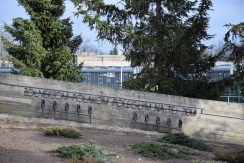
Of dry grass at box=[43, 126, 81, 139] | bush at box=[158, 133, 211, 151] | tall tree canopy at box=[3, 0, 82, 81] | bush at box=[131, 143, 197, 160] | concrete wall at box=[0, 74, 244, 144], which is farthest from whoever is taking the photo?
tall tree canopy at box=[3, 0, 82, 81]

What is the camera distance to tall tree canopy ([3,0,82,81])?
1859 centimetres

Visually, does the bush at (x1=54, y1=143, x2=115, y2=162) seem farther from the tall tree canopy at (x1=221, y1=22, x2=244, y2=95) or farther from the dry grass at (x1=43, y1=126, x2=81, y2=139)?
the tall tree canopy at (x1=221, y1=22, x2=244, y2=95)

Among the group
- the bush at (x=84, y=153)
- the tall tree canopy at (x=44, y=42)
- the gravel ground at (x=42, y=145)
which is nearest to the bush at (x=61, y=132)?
the gravel ground at (x=42, y=145)

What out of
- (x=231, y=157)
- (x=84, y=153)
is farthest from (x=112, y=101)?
(x=84, y=153)

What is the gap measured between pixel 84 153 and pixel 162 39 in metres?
10.3

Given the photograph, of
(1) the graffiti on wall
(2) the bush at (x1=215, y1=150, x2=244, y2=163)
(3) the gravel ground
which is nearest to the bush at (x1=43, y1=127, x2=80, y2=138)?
(3) the gravel ground

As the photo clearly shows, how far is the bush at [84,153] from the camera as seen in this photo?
898 cm

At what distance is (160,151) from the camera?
10.8 meters

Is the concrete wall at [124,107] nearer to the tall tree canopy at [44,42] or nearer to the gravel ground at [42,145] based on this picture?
the gravel ground at [42,145]

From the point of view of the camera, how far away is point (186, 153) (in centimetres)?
1121

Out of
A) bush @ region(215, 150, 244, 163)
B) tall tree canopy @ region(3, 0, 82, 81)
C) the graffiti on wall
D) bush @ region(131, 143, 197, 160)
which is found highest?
tall tree canopy @ region(3, 0, 82, 81)

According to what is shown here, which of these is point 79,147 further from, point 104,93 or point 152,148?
point 104,93

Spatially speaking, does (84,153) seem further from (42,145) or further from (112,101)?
(112,101)

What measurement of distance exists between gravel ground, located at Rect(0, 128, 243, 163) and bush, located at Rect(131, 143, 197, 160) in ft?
0.78
